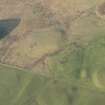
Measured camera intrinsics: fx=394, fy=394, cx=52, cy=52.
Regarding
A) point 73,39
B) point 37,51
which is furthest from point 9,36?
point 73,39

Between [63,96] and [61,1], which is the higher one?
[61,1]

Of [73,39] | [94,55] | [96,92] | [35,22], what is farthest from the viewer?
[35,22]

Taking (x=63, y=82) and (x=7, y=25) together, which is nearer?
(x=63, y=82)

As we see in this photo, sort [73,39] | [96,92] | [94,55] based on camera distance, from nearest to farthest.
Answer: [96,92] → [94,55] → [73,39]

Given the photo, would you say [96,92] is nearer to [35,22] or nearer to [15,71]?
[15,71]

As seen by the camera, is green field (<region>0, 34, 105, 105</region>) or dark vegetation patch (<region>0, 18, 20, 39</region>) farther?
dark vegetation patch (<region>0, 18, 20, 39</region>)

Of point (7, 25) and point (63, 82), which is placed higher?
point (7, 25)

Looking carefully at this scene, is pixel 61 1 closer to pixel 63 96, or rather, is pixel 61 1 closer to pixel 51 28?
pixel 51 28

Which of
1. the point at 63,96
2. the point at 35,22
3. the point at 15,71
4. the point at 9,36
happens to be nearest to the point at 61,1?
the point at 35,22

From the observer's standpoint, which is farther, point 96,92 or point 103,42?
point 103,42

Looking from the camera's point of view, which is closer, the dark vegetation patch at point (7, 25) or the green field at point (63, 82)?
the green field at point (63, 82)
